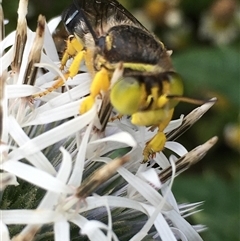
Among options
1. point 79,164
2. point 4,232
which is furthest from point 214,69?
point 4,232

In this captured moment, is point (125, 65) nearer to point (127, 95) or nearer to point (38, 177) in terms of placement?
point (127, 95)

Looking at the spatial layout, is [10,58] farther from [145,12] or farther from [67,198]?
[145,12]

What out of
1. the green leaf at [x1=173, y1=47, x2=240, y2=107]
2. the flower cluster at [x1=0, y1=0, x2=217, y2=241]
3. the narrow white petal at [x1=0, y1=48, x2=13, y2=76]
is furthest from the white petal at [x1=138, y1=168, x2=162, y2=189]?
the green leaf at [x1=173, y1=47, x2=240, y2=107]

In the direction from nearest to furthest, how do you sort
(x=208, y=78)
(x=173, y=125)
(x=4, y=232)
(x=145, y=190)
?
(x=4, y=232) → (x=145, y=190) → (x=173, y=125) → (x=208, y=78)

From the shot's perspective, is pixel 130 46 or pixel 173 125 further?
pixel 173 125

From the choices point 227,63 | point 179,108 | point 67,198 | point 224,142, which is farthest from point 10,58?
point 224,142

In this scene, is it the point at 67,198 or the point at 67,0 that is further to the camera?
the point at 67,0

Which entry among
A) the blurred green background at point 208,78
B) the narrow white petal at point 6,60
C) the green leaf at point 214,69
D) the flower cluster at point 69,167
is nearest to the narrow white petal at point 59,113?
the flower cluster at point 69,167
